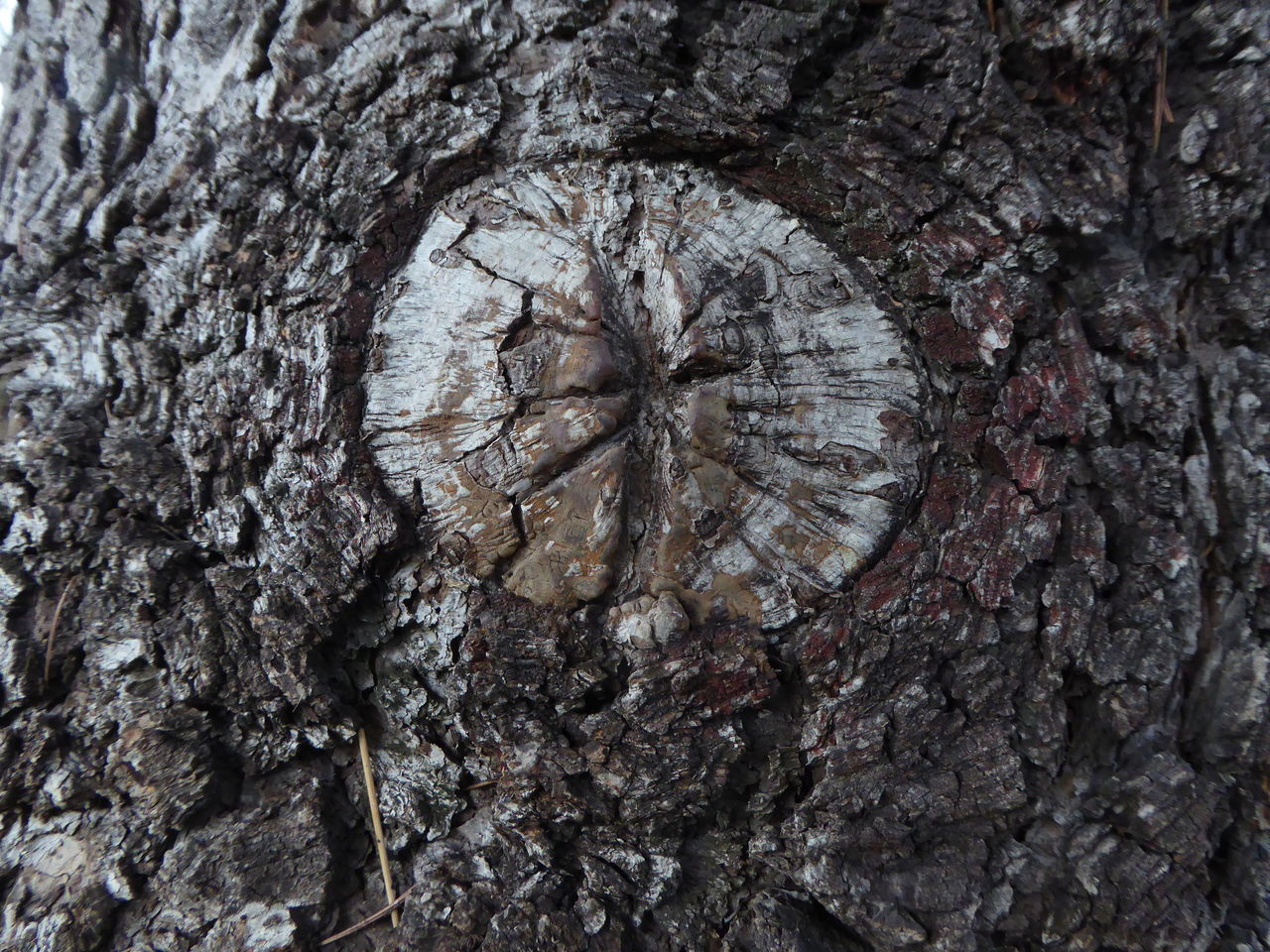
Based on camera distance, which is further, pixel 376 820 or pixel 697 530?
pixel 376 820

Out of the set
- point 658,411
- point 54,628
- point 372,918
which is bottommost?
point 372,918

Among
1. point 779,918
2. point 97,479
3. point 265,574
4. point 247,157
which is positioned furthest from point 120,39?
point 779,918

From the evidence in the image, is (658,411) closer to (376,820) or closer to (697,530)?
(697,530)

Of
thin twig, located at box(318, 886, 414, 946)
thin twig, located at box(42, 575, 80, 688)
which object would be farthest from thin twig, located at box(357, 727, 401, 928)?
thin twig, located at box(42, 575, 80, 688)

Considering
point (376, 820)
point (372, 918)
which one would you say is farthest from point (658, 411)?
point (372, 918)

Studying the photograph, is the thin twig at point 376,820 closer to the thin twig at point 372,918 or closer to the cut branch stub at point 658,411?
the thin twig at point 372,918

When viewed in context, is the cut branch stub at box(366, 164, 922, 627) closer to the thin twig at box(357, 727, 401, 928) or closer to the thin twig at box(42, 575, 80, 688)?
the thin twig at box(357, 727, 401, 928)

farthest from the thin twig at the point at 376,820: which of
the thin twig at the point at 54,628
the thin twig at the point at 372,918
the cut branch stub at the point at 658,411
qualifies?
the thin twig at the point at 54,628

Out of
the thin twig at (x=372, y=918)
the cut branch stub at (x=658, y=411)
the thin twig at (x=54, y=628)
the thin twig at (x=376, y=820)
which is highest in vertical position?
the cut branch stub at (x=658, y=411)

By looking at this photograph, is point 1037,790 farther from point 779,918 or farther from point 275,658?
point 275,658
